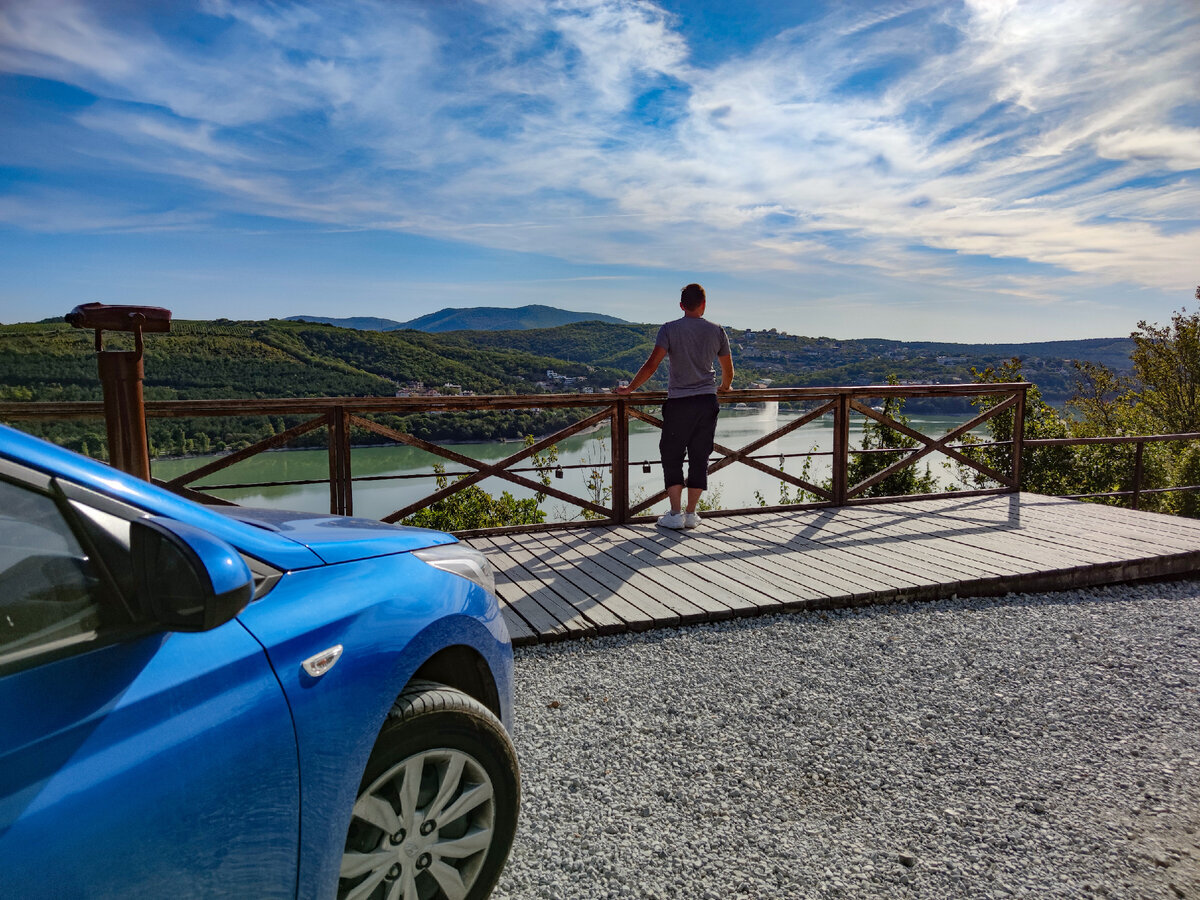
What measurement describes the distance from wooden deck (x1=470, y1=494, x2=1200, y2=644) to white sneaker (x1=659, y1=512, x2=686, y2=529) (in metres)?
0.09

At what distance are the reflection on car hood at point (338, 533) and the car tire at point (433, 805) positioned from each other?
13.0 inches

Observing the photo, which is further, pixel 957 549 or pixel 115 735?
pixel 957 549

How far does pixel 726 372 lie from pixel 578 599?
251 centimetres

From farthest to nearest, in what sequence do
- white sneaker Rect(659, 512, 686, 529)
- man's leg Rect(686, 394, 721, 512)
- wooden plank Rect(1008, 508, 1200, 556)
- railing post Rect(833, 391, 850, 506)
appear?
railing post Rect(833, 391, 850, 506), white sneaker Rect(659, 512, 686, 529), man's leg Rect(686, 394, 721, 512), wooden plank Rect(1008, 508, 1200, 556)

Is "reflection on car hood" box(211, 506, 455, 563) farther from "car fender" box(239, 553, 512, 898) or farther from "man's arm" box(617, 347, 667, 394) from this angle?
"man's arm" box(617, 347, 667, 394)

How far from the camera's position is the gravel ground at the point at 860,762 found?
6.37 ft

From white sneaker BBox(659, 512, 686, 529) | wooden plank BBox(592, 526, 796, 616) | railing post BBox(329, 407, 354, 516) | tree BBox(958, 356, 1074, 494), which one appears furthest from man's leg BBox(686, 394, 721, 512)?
tree BBox(958, 356, 1074, 494)

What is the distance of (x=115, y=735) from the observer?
0.93 metres

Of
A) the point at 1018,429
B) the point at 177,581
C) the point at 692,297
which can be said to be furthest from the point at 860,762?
the point at 1018,429

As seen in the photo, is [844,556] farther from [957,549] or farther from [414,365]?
[414,365]

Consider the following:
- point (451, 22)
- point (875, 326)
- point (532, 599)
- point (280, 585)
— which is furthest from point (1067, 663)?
point (875, 326)

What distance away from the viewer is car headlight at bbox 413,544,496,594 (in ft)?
5.87

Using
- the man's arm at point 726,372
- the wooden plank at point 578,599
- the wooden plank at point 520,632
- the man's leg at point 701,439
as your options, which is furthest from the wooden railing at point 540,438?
the wooden plank at point 520,632

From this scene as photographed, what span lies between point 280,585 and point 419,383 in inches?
757
